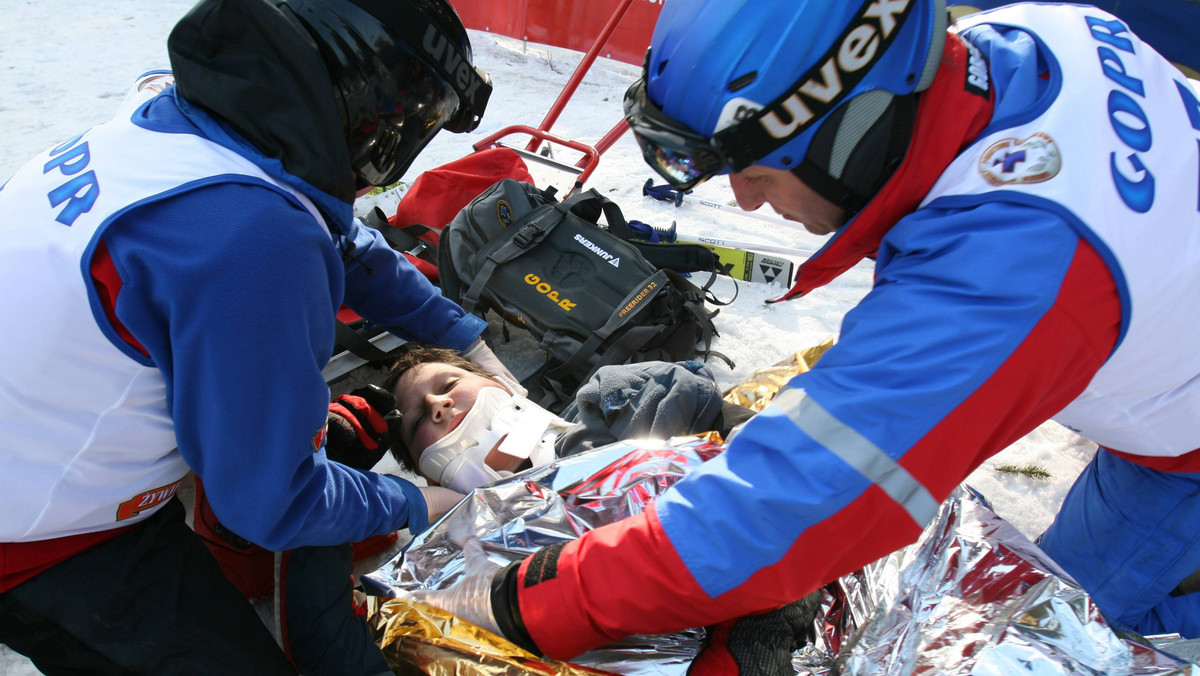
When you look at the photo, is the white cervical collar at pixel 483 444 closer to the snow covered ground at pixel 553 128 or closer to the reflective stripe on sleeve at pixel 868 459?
the snow covered ground at pixel 553 128

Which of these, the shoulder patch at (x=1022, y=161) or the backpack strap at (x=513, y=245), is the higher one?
the shoulder patch at (x=1022, y=161)

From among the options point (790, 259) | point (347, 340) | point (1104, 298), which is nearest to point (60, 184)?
point (347, 340)

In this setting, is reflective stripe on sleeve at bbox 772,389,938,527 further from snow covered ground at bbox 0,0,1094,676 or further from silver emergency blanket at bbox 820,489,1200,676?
snow covered ground at bbox 0,0,1094,676

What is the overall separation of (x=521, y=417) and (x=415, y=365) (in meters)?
0.47

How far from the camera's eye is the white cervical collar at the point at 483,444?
227 cm

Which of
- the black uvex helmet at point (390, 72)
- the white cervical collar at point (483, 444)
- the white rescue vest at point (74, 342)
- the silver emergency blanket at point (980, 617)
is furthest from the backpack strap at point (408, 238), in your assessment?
the silver emergency blanket at point (980, 617)

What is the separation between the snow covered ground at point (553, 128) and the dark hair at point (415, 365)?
113 centimetres

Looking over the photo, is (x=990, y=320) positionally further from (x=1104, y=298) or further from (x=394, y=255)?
(x=394, y=255)

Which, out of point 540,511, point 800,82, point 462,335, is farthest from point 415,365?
point 800,82

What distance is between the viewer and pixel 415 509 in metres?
1.90

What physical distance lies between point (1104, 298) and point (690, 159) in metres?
0.67

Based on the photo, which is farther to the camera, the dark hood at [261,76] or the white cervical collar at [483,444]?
the white cervical collar at [483,444]

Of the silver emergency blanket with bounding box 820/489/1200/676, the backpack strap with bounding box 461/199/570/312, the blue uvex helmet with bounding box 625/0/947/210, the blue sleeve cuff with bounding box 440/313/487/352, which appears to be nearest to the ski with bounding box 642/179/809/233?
the backpack strap with bounding box 461/199/570/312

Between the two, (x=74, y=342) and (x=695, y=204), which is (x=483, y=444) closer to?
(x=74, y=342)
